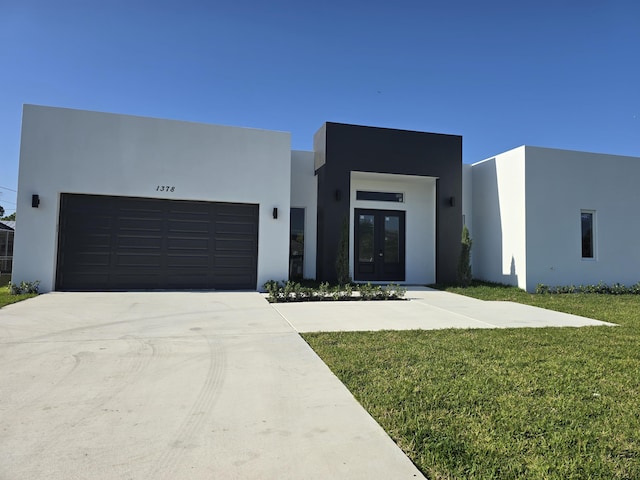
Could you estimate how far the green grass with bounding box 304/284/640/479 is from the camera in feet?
8.06

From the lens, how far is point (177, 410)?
10.3ft

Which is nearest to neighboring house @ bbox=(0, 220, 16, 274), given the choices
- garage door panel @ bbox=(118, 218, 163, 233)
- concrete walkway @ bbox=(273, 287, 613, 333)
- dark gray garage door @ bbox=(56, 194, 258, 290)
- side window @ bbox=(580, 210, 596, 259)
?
dark gray garage door @ bbox=(56, 194, 258, 290)

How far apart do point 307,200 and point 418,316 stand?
6595mm

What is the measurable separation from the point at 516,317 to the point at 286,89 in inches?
354

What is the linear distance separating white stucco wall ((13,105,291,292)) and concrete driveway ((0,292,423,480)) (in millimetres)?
4944

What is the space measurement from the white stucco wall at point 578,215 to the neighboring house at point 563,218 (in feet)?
0.10

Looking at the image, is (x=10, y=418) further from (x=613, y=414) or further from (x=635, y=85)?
(x=635, y=85)

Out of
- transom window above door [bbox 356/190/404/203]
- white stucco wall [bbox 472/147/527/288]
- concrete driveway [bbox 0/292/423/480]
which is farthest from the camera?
transom window above door [bbox 356/190/404/203]

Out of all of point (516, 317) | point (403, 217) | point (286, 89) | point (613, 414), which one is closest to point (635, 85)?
point (403, 217)

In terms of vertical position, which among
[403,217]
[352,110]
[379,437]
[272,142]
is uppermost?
[352,110]

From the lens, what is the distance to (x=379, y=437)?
2.75 m

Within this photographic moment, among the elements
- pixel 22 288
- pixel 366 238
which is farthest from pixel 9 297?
pixel 366 238

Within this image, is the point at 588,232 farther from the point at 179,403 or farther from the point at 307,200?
the point at 179,403

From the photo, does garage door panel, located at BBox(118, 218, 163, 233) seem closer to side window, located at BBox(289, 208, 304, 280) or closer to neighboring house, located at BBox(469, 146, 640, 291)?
side window, located at BBox(289, 208, 304, 280)
